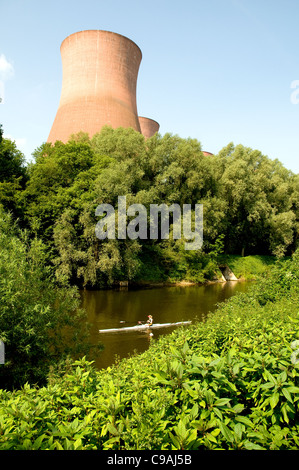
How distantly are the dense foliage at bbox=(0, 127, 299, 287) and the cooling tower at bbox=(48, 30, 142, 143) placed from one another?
5.49 ft

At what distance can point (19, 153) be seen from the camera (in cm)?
1723

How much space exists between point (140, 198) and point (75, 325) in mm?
11535

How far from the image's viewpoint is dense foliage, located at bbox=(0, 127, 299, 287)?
1557cm

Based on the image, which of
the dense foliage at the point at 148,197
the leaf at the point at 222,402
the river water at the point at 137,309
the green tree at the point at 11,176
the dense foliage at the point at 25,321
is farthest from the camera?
the green tree at the point at 11,176

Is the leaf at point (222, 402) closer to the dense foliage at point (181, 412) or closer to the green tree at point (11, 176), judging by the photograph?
the dense foliage at point (181, 412)

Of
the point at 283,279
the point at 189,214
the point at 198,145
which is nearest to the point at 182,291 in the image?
Result: the point at 189,214

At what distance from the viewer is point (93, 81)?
2152 centimetres

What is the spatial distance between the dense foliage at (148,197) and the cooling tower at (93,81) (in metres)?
1.67

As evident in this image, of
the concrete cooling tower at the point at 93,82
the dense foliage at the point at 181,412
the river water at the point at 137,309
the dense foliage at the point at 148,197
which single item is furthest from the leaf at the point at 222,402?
the concrete cooling tower at the point at 93,82

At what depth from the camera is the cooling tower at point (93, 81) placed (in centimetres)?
2109

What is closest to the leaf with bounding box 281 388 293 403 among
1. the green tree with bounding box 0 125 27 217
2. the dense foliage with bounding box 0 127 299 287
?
the dense foliage with bounding box 0 127 299 287

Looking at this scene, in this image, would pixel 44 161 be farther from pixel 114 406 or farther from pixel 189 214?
pixel 114 406

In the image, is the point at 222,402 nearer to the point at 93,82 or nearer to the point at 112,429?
the point at 112,429

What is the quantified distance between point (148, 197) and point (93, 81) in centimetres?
987
